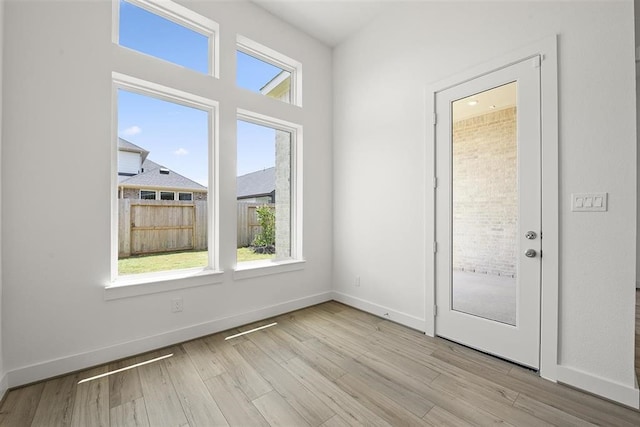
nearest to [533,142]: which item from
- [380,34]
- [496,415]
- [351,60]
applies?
Result: [496,415]

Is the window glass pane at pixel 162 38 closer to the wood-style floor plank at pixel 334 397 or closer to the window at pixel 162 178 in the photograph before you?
the window at pixel 162 178

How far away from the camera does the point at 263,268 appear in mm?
3119

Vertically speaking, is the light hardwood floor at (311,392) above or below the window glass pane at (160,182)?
below

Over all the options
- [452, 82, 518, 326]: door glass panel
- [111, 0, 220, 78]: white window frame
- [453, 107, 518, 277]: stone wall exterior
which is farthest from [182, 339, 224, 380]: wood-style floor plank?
[111, 0, 220, 78]: white window frame

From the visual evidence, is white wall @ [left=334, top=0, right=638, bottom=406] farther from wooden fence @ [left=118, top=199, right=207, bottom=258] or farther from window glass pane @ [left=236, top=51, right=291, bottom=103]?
wooden fence @ [left=118, top=199, right=207, bottom=258]

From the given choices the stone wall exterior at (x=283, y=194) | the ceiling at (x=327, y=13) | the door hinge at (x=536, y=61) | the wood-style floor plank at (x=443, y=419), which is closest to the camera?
the wood-style floor plank at (x=443, y=419)

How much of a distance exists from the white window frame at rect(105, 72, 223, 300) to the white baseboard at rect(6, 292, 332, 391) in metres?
0.41

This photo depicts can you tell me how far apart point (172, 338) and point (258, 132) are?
2.32 meters

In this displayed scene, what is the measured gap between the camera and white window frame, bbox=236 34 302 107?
311 cm

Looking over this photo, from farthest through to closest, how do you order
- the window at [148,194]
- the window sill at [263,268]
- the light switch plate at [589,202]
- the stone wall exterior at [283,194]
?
1. the stone wall exterior at [283,194]
2. the window sill at [263,268]
3. the window at [148,194]
4. the light switch plate at [589,202]

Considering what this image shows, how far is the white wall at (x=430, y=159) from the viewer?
5.70 ft

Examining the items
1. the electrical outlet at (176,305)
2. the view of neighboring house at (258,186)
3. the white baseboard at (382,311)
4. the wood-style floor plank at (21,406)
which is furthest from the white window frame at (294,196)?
the wood-style floor plank at (21,406)

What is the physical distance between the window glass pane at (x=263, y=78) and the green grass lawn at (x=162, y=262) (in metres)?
1.90

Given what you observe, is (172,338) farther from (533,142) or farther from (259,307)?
(533,142)
